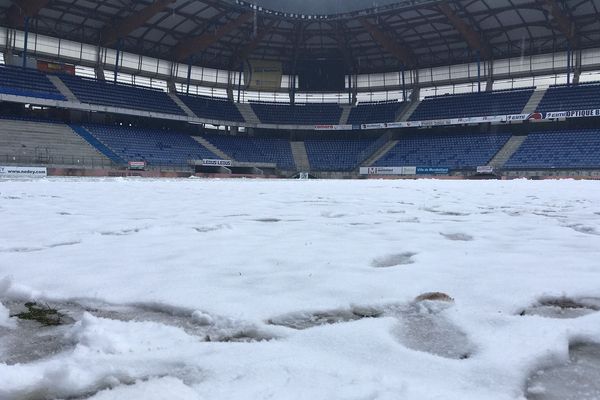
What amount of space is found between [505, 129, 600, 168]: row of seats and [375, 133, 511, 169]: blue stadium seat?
2.49 m

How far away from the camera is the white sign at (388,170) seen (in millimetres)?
41438

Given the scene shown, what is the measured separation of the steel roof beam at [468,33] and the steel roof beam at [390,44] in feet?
19.2

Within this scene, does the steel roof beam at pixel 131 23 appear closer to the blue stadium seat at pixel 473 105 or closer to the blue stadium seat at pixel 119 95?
the blue stadium seat at pixel 119 95

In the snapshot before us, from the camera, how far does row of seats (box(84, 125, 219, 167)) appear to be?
37.8 metres

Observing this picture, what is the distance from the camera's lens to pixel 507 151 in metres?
40.3

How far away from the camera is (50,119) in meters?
37.8

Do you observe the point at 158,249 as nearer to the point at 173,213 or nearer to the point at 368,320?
the point at 368,320

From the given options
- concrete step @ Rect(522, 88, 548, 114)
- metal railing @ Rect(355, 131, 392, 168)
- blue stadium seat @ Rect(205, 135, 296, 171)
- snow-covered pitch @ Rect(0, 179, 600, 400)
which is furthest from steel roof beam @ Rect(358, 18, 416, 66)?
snow-covered pitch @ Rect(0, 179, 600, 400)

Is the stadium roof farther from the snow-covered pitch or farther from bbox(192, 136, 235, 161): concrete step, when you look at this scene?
the snow-covered pitch

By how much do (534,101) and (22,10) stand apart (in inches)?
1765

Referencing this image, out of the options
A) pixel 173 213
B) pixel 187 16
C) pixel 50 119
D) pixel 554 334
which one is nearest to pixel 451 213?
pixel 173 213

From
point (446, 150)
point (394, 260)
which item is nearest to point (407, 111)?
point (446, 150)

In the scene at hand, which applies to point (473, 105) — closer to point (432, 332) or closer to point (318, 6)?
point (318, 6)

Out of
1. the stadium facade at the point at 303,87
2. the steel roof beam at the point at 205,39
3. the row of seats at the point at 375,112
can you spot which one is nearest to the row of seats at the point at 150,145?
the stadium facade at the point at 303,87
